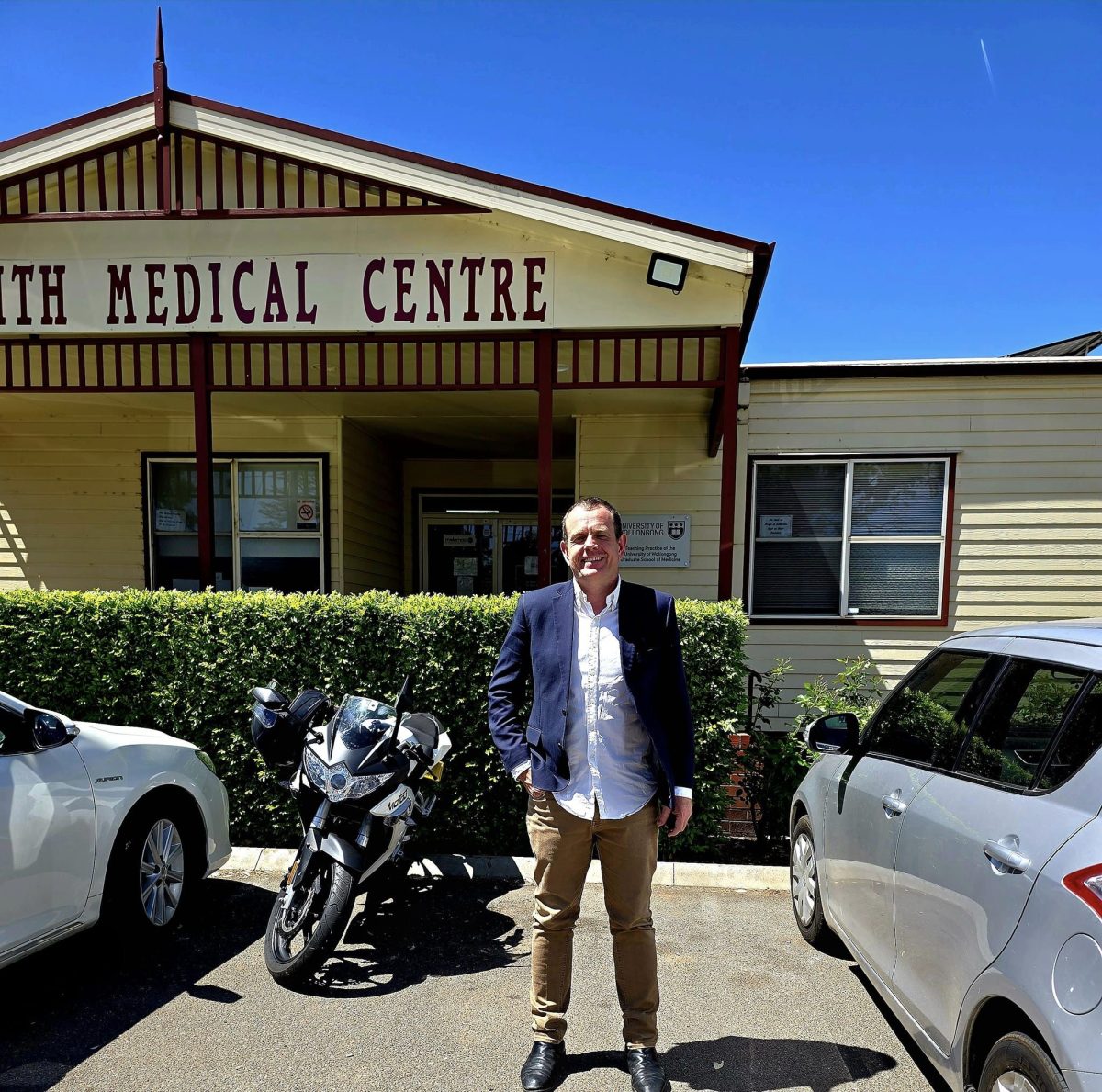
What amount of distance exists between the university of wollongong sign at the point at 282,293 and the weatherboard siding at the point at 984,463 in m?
3.13

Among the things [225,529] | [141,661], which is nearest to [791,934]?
[141,661]

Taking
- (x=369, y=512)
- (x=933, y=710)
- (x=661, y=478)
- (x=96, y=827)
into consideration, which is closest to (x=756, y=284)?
(x=661, y=478)

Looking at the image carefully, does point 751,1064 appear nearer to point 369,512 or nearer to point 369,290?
point 369,290

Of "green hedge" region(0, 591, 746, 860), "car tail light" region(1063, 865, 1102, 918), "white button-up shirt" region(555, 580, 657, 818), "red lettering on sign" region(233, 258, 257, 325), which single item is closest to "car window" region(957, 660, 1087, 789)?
"car tail light" region(1063, 865, 1102, 918)

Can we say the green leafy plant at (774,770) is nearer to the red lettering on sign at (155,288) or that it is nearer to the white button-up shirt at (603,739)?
the white button-up shirt at (603,739)

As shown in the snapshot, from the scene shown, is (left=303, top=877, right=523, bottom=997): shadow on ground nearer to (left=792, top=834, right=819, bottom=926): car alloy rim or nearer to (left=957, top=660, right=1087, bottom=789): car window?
(left=792, top=834, right=819, bottom=926): car alloy rim

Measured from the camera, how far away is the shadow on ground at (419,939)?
10.7ft

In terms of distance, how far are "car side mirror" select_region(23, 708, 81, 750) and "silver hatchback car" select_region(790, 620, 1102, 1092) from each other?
317 centimetres

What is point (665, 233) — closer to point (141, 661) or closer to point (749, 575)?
Result: point (749, 575)

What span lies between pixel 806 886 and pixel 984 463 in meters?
5.55

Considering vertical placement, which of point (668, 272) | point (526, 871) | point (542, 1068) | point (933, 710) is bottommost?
point (526, 871)

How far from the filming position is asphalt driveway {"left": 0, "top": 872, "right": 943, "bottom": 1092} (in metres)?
2.65

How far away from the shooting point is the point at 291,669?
184 inches

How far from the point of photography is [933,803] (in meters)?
2.38
